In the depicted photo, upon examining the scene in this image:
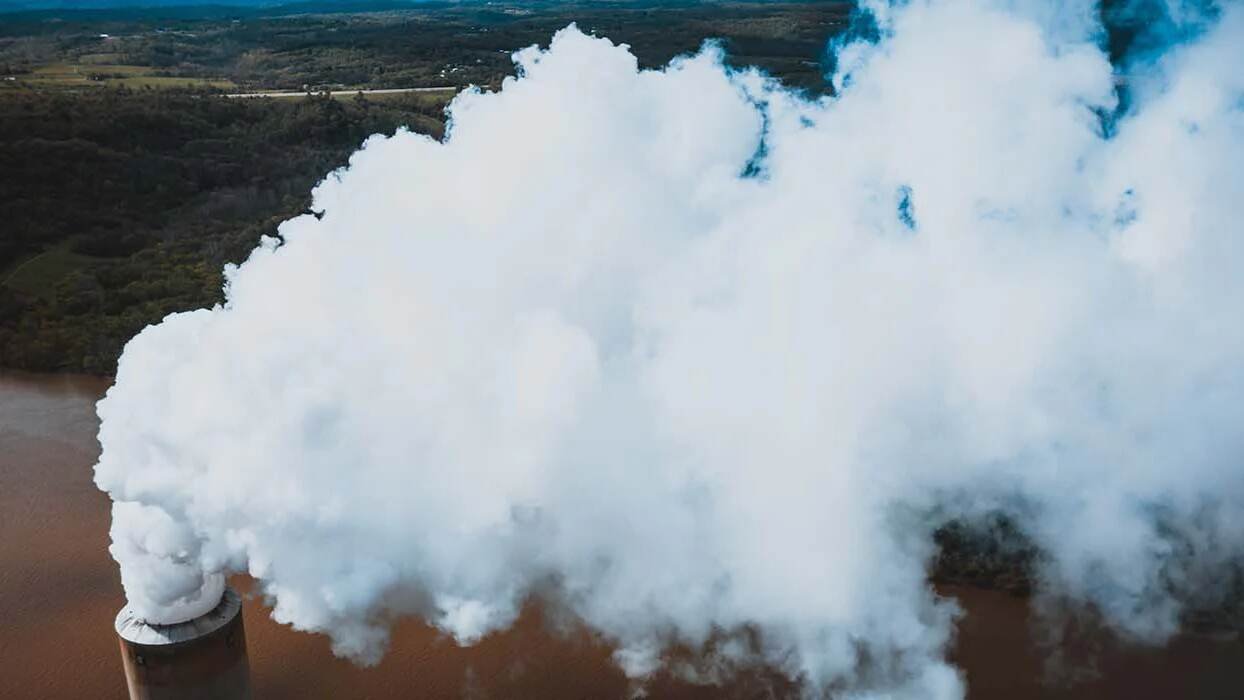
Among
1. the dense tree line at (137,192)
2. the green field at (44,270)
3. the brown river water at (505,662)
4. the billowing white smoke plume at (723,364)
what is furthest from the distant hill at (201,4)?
the billowing white smoke plume at (723,364)

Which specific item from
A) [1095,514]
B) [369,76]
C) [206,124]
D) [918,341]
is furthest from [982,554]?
[369,76]

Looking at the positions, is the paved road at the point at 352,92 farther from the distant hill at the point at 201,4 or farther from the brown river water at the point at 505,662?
the brown river water at the point at 505,662

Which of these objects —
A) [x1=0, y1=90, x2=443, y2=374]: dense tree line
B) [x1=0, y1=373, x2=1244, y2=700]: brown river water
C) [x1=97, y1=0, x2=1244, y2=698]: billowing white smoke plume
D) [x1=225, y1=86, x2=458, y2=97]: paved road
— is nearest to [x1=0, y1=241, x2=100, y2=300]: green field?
[x1=0, y1=90, x2=443, y2=374]: dense tree line

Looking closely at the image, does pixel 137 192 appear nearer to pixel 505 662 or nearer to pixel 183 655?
pixel 505 662

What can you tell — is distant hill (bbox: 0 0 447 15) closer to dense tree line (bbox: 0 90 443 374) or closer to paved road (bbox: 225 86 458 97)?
paved road (bbox: 225 86 458 97)

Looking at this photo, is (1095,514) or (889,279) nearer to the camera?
(889,279)

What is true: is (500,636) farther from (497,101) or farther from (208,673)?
(497,101)

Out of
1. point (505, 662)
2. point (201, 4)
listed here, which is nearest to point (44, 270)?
point (505, 662)
